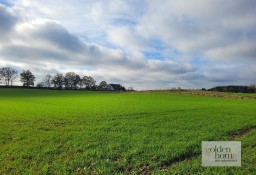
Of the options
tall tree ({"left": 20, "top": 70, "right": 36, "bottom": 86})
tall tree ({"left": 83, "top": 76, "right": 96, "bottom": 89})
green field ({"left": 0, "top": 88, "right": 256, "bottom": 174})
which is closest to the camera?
green field ({"left": 0, "top": 88, "right": 256, "bottom": 174})

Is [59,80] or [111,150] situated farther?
[59,80]

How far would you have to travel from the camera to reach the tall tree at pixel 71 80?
17656cm

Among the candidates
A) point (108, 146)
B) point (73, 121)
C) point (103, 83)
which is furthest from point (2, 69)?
point (108, 146)

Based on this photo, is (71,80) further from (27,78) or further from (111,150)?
(111,150)

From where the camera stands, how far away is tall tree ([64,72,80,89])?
17656cm

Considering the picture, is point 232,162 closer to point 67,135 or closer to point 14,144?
point 67,135

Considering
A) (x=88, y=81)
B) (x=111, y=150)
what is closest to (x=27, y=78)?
(x=88, y=81)

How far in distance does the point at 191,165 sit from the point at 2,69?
178 meters

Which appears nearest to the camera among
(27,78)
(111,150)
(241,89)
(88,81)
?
(111,150)

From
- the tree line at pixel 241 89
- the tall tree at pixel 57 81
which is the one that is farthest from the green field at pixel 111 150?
the tall tree at pixel 57 81

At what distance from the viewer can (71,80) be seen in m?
179

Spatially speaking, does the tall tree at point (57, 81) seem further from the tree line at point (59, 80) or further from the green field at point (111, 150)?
the green field at point (111, 150)

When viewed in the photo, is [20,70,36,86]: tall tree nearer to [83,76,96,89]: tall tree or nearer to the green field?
[83,76,96,89]: tall tree

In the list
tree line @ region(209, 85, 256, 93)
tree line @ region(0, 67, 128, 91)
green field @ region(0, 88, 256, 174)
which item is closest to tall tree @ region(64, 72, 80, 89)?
tree line @ region(0, 67, 128, 91)
